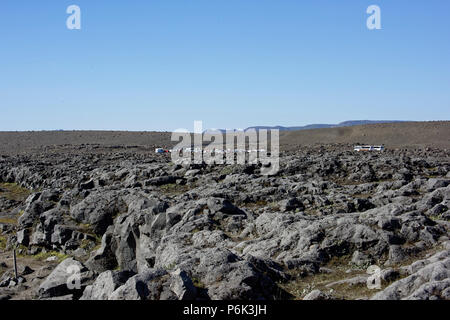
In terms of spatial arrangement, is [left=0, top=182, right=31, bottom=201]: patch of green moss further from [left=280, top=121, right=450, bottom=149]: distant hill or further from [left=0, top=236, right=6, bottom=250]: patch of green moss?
[left=280, top=121, right=450, bottom=149]: distant hill

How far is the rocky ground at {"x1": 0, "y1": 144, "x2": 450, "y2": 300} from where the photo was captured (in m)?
11.7

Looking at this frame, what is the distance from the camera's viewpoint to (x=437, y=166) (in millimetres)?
34812

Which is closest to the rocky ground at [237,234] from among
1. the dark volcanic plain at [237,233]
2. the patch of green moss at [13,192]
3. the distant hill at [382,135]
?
the dark volcanic plain at [237,233]

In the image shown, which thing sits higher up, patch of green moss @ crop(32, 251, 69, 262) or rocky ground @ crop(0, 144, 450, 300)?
rocky ground @ crop(0, 144, 450, 300)

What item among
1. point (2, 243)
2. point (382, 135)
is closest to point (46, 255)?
point (2, 243)

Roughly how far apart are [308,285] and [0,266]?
21733 mm

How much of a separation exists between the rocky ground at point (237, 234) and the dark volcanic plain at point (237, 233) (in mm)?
55

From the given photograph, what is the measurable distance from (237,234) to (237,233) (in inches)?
5.6

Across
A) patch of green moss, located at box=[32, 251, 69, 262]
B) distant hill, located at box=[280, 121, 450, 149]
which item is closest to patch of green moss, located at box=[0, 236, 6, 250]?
patch of green moss, located at box=[32, 251, 69, 262]

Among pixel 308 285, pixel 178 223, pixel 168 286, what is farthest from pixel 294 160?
pixel 168 286

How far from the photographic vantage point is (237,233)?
20.0 m

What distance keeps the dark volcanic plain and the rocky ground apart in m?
0.05

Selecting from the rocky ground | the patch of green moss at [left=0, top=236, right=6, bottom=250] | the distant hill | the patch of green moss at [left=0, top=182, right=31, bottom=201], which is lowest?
the patch of green moss at [left=0, top=236, right=6, bottom=250]
